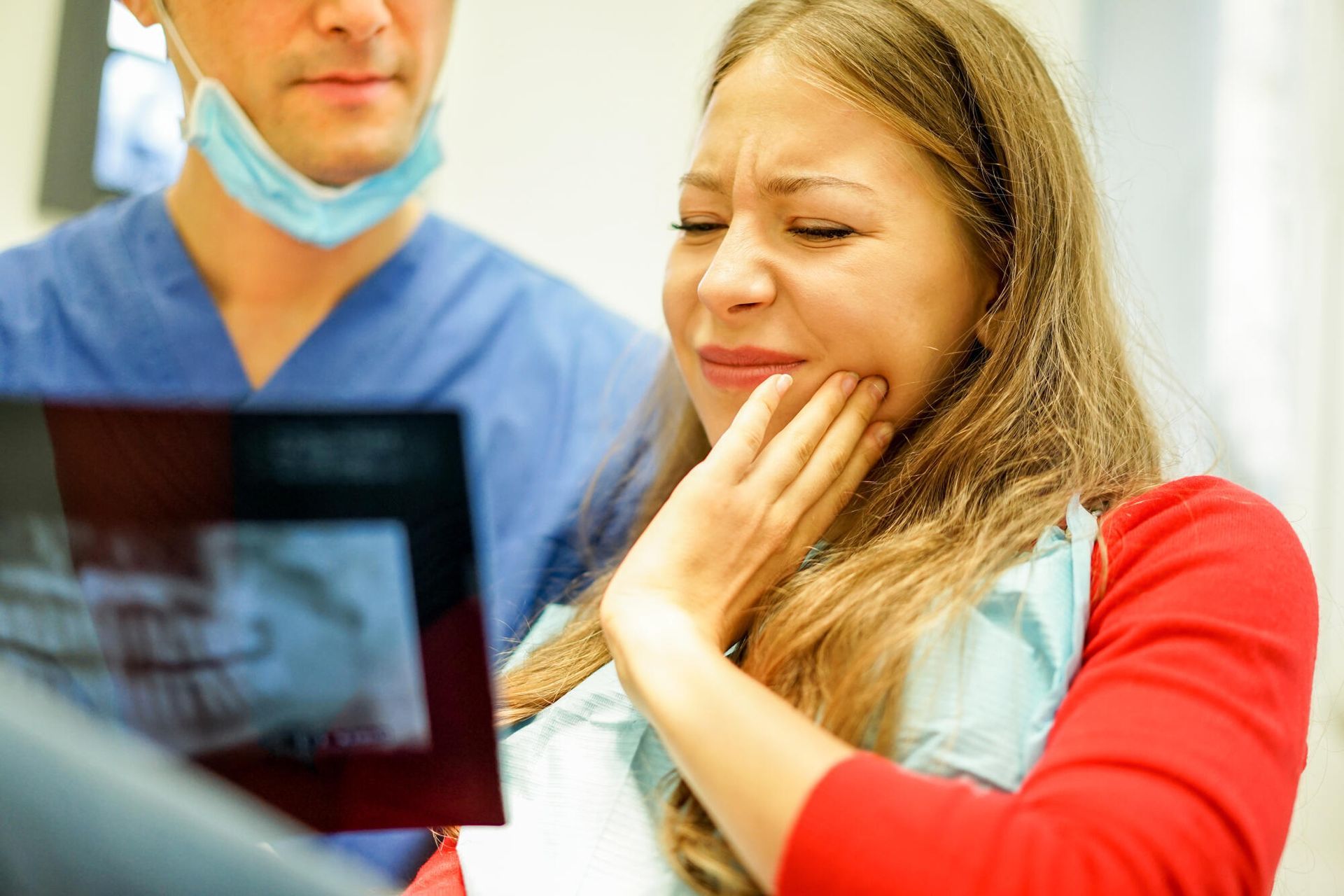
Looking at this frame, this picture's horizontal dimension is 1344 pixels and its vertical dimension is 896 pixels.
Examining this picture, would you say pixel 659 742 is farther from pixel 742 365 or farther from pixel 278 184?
pixel 278 184

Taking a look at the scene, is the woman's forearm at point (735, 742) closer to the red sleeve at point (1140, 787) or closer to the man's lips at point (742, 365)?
the red sleeve at point (1140, 787)

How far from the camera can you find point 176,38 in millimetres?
899

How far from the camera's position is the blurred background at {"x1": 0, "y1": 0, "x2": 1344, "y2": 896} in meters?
1.08

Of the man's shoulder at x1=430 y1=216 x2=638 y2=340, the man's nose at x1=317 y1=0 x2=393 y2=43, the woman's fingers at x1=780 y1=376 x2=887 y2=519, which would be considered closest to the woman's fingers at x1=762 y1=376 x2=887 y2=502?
the woman's fingers at x1=780 y1=376 x2=887 y2=519

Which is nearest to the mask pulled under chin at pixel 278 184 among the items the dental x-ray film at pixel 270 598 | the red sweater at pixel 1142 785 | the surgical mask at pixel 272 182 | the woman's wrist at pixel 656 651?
the surgical mask at pixel 272 182

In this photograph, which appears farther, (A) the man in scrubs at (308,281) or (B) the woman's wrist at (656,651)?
(A) the man in scrubs at (308,281)

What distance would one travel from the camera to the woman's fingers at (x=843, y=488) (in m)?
0.74

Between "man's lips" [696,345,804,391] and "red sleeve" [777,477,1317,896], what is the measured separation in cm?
29

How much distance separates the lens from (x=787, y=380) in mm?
758

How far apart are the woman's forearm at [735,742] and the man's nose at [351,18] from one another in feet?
1.93

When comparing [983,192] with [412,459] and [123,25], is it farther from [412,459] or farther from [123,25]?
[123,25]

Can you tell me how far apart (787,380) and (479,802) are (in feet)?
1.09

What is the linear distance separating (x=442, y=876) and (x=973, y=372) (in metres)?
0.50

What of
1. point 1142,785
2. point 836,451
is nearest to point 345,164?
point 836,451
